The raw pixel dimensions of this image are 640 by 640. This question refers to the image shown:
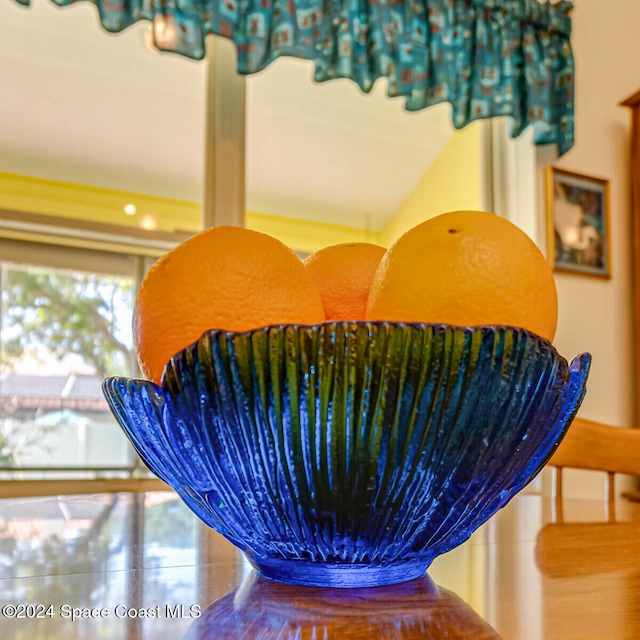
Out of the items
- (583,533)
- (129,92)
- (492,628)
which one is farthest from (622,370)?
(492,628)

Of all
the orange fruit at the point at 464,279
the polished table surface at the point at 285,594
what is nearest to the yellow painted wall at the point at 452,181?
the polished table surface at the point at 285,594

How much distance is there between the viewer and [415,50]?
2113 millimetres

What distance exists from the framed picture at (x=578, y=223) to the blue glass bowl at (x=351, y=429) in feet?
7.13

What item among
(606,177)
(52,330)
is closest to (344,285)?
(52,330)

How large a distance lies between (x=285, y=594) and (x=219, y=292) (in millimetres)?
139

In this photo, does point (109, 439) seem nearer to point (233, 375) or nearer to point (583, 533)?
point (583, 533)

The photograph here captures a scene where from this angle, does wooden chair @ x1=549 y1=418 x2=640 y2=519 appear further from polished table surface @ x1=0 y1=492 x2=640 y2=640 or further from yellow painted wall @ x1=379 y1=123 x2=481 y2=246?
yellow painted wall @ x1=379 y1=123 x2=481 y2=246

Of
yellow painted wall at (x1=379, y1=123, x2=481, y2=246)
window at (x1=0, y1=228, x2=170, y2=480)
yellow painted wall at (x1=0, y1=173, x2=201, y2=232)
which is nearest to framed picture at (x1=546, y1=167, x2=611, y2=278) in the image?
yellow painted wall at (x1=379, y1=123, x2=481, y2=246)

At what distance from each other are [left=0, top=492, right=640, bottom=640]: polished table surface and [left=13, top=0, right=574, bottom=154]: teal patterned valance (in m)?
1.58

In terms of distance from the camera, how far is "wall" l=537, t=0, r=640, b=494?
2.39m

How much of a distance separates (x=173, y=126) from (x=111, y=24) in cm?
41

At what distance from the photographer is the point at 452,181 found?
253 centimetres

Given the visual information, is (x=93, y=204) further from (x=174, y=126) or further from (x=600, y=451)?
(x=600, y=451)

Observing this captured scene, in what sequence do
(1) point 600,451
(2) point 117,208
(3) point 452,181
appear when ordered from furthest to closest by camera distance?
1. (3) point 452,181
2. (2) point 117,208
3. (1) point 600,451
